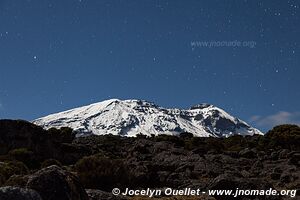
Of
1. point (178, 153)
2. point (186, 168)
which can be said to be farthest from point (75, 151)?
point (186, 168)

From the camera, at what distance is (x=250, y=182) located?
18453 millimetres

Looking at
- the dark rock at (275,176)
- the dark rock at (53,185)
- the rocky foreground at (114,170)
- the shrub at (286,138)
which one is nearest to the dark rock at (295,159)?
the rocky foreground at (114,170)

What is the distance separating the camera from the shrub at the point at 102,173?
21.5 m

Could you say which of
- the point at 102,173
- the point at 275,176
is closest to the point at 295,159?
the point at 275,176

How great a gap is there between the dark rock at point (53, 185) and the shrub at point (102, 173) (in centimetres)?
1067

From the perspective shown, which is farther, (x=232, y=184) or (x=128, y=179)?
(x=128, y=179)

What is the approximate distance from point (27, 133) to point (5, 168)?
2127cm

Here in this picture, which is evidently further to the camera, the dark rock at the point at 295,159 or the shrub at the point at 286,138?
the shrub at the point at 286,138

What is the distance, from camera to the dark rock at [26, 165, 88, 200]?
32.6 feet

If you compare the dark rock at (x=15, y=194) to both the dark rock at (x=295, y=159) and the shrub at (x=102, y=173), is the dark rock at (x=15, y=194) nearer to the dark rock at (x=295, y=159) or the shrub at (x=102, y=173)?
the shrub at (x=102, y=173)

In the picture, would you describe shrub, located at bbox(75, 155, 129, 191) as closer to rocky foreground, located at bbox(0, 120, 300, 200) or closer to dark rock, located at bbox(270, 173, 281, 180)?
rocky foreground, located at bbox(0, 120, 300, 200)

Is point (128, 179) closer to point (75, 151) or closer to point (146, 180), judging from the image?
point (146, 180)

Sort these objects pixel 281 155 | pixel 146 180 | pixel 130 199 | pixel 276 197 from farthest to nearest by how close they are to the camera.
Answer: pixel 281 155 → pixel 146 180 → pixel 276 197 → pixel 130 199

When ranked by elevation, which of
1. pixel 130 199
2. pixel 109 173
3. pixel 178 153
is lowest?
pixel 130 199
